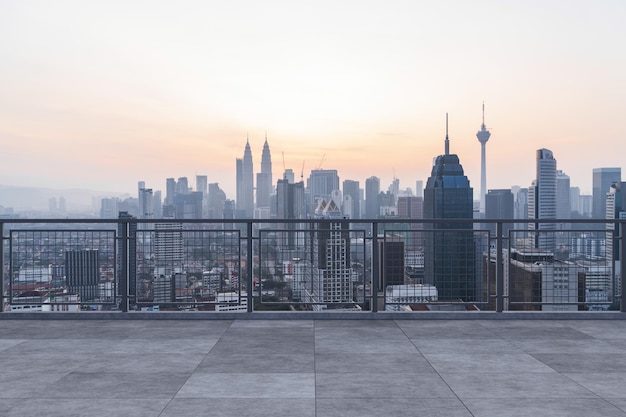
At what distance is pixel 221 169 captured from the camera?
208ft

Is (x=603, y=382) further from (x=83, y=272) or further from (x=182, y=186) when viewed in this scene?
(x=182, y=186)

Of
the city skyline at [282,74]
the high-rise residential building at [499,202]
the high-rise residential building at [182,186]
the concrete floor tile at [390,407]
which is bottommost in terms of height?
the concrete floor tile at [390,407]

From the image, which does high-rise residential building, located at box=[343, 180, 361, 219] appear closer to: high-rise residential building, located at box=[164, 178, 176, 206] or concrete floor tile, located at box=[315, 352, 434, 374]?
high-rise residential building, located at box=[164, 178, 176, 206]

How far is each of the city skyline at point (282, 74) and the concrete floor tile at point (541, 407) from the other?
1577 cm

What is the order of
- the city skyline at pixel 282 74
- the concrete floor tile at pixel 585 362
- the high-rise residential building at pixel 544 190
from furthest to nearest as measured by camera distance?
the high-rise residential building at pixel 544 190 < the city skyline at pixel 282 74 < the concrete floor tile at pixel 585 362

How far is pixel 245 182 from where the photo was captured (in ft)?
324

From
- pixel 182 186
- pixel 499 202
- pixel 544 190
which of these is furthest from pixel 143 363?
pixel 544 190

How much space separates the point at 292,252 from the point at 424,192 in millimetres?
51777

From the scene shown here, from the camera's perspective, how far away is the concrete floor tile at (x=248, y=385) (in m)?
4.88

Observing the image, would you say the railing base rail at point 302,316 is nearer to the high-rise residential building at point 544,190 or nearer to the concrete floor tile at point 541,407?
the concrete floor tile at point 541,407

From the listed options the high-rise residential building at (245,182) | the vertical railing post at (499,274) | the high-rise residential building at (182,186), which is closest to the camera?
the vertical railing post at (499,274)

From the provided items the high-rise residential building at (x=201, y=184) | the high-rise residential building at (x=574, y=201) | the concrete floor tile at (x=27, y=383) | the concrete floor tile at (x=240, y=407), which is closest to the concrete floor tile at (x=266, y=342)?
the concrete floor tile at (x=27, y=383)

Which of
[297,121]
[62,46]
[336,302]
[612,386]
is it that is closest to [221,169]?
[297,121]

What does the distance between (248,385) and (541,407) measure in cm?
226
